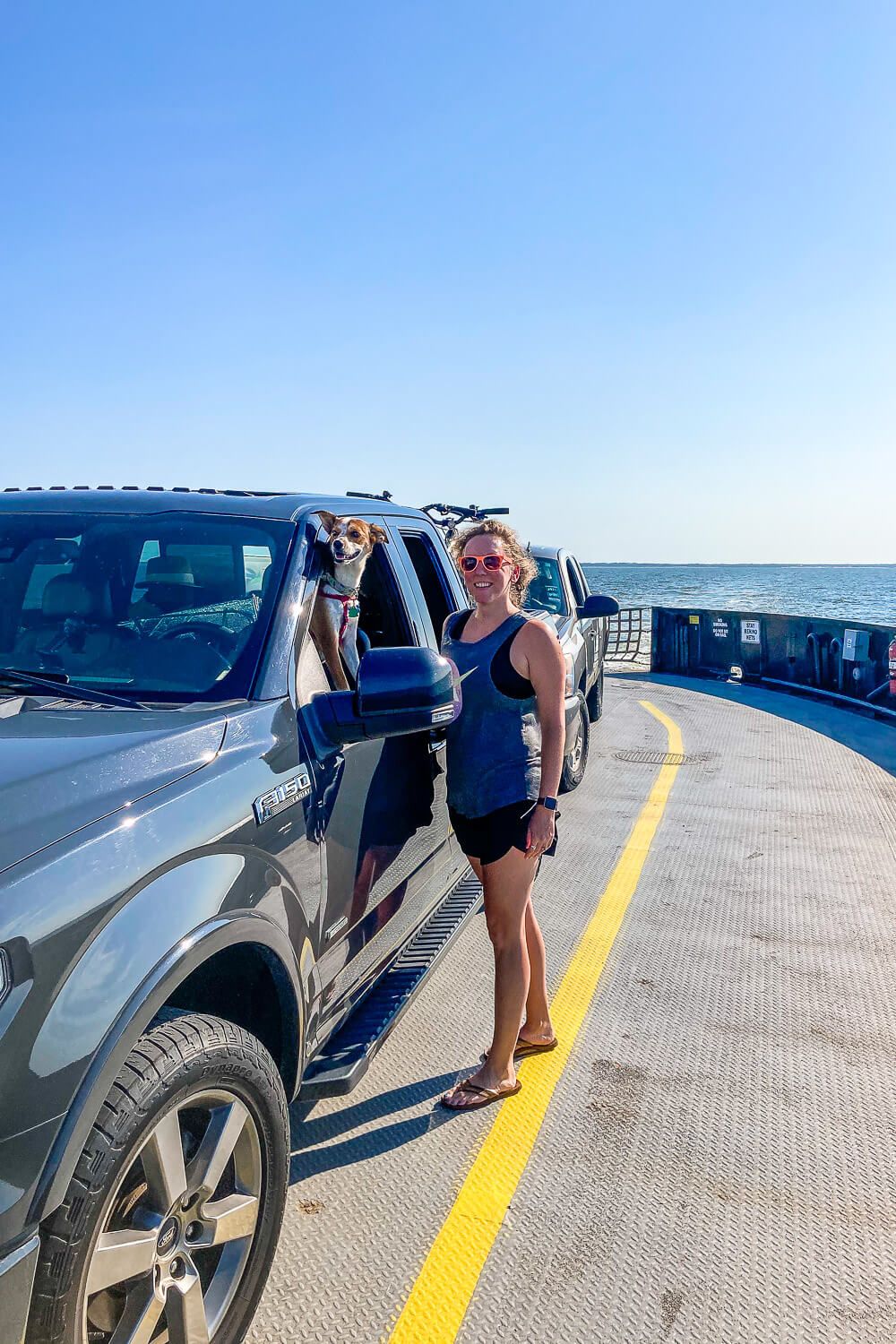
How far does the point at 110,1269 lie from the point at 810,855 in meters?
5.49

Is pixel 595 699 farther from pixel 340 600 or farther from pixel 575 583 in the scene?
pixel 340 600

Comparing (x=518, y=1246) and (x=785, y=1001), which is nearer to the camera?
(x=518, y=1246)

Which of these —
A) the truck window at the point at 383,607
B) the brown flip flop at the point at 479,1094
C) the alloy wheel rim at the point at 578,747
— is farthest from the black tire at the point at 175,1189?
the alloy wheel rim at the point at 578,747

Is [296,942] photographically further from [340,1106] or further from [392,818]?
[340,1106]

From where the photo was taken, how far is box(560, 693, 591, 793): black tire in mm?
7738

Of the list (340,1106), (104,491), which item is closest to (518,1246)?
(340,1106)

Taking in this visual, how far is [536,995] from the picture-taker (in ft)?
Result: 12.2

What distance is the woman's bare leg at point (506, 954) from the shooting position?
3.29m

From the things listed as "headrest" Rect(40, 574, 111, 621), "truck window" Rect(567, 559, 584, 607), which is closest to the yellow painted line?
"headrest" Rect(40, 574, 111, 621)

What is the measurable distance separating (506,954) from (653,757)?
659cm

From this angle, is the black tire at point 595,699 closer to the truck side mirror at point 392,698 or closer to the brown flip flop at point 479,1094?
the brown flip flop at point 479,1094

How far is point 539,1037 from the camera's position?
376cm

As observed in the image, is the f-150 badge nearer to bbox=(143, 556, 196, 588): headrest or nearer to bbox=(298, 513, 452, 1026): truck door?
bbox=(298, 513, 452, 1026): truck door

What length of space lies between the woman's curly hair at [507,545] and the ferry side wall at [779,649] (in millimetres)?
10082
